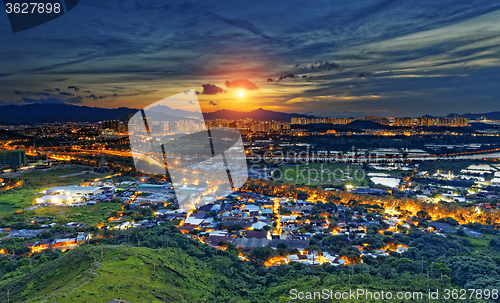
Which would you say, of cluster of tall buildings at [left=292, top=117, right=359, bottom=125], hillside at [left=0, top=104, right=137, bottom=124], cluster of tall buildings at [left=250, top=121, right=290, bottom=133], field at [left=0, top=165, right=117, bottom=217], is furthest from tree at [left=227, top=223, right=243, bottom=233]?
hillside at [left=0, top=104, right=137, bottom=124]

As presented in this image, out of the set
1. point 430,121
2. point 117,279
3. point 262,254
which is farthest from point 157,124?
point 430,121

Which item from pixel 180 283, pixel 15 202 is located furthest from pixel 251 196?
pixel 15 202

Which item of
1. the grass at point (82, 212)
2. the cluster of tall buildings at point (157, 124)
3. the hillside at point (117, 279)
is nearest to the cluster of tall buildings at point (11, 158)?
the cluster of tall buildings at point (157, 124)

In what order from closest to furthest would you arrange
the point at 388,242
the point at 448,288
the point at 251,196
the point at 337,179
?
the point at 448,288 < the point at 388,242 < the point at 251,196 < the point at 337,179

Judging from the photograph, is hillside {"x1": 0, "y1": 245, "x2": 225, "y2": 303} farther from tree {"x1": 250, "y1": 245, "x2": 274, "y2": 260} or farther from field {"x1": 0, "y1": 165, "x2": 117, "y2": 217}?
field {"x1": 0, "y1": 165, "x2": 117, "y2": 217}

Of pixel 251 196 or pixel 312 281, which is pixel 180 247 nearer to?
pixel 312 281
